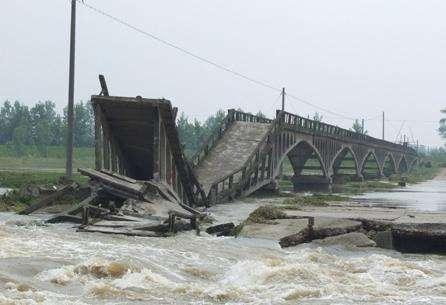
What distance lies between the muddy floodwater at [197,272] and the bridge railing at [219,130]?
17863mm

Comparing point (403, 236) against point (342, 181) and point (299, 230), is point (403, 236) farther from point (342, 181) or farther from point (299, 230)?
point (342, 181)

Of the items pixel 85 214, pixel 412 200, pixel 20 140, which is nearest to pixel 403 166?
pixel 20 140

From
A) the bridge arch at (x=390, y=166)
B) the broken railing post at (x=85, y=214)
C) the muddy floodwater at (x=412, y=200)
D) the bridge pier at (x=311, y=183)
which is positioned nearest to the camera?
the broken railing post at (x=85, y=214)

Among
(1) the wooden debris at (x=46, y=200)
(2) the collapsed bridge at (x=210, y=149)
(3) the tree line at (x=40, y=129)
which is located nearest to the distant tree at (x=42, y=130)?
(3) the tree line at (x=40, y=129)

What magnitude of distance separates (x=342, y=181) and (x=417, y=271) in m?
61.5

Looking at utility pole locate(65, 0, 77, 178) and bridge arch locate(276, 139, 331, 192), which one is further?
bridge arch locate(276, 139, 331, 192)

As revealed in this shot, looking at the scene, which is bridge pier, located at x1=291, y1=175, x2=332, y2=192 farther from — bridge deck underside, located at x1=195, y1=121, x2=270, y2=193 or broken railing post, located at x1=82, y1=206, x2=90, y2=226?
broken railing post, located at x1=82, y1=206, x2=90, y2=226

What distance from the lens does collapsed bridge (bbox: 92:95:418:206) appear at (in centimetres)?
2334

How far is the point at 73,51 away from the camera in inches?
1307

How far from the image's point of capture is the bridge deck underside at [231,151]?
34781 millimetres

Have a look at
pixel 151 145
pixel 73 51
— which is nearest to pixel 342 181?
pixel 73 51

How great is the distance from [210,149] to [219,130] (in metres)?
2.28

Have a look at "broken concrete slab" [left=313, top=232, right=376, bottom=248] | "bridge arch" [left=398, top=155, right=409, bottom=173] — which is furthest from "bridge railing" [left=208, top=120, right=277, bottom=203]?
"bridge arch" [left=398, top=155, right=409, bottom=173]

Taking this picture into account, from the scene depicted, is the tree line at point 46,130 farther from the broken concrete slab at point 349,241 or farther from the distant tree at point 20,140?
the broken concrete slab at point 349,241
